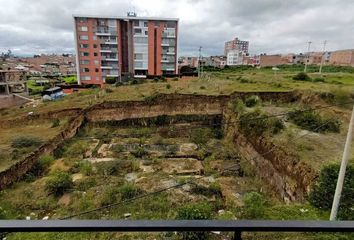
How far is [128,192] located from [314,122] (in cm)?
866

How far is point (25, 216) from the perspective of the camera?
743cm

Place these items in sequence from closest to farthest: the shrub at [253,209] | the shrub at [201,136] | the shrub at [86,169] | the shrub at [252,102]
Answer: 1. the shrub at [253,209]
2. the shrub at [86,169]
3. the shrub at [201,136]
4. the shrub at [252,102]

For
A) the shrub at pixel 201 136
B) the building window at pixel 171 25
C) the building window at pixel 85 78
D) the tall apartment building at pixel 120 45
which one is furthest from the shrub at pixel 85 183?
the building window at pixel 171 25

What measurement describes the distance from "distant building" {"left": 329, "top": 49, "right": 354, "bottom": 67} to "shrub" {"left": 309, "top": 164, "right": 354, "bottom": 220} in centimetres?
6862

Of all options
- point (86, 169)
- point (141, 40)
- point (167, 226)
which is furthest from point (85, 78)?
point (167, 226)

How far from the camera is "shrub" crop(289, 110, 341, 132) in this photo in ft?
33.7

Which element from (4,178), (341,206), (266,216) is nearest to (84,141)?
(4,178)

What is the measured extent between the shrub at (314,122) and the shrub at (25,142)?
1272 cm

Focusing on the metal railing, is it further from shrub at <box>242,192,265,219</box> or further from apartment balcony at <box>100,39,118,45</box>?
apartment balcony at <box>100,39,118,45</box>

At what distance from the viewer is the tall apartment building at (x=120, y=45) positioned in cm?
3388

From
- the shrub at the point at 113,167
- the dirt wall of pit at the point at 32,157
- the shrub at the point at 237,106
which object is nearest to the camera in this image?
the dirt wall of pit at the point at 32,157

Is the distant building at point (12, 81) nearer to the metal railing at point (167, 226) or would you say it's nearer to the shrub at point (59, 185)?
the shrub at point (59, 185)

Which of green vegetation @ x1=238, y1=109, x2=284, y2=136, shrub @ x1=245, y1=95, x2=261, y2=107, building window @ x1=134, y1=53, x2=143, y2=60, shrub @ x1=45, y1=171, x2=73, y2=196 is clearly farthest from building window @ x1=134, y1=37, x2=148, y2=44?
shrub @ x1=45, y1=171, x2=73, y2=196

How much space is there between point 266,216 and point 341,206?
1547 mm
